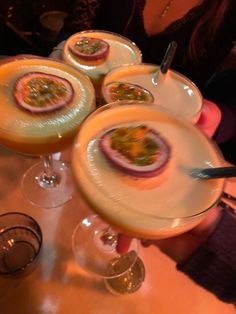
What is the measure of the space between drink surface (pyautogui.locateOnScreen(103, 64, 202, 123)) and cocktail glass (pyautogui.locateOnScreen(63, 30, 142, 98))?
72mm

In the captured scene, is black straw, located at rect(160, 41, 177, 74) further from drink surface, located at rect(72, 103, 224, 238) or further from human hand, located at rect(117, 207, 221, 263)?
human hand, located at rect(117, 207, 221, 263)

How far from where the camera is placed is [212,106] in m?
1.30

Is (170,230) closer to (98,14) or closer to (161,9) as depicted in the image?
(161,9)

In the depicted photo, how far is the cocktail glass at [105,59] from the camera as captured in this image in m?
1.08

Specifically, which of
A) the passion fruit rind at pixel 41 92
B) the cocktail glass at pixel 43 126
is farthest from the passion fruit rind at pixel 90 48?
the passion fruit rind at pixel 41 92

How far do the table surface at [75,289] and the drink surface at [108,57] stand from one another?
17.8 inches

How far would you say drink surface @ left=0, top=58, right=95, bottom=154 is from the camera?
2.50 feet

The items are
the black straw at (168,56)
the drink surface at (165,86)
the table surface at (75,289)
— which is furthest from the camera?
the drink surface at (165,86)

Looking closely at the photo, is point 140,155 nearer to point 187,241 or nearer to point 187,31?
point 187,241

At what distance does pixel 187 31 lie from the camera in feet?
4.78

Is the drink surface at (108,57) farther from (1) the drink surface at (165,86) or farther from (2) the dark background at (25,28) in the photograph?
(2) the dark background at (25,28)

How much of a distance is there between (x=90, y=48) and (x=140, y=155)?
0.59 m

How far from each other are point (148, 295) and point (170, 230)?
0.89 feet

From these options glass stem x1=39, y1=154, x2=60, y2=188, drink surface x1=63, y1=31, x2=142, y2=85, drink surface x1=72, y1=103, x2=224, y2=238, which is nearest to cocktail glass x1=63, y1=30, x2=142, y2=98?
drink surface x1=63, y1=31, x2=142, y2=85
